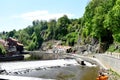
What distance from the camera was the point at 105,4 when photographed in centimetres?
8744

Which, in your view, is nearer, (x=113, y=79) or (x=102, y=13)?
(x=113, y=79)

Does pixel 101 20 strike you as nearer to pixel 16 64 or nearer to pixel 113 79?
pixel 16 64

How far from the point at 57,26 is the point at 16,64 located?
5208 inches

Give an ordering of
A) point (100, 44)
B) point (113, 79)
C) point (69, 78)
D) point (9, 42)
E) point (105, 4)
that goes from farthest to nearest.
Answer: point (9, 42) < point (100, 44) < point (105, 4) < point (69, 78) < point (113, 79)

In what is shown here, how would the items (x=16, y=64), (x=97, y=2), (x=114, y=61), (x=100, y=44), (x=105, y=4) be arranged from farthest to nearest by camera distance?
(x=97, y=2)
(x=100, y=44)
(x=105, y=4)
(x=16, y=64)
(x=114, y=61)

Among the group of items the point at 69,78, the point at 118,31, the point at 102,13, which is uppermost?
the point at 102,13

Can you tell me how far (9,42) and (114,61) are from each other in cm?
9476

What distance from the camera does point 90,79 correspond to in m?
37.4

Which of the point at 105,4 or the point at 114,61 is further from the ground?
the point at 105,4

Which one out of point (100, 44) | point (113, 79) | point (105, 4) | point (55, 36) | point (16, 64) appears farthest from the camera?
point (55, 36)

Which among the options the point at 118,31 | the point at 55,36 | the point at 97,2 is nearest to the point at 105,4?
the point at 97,2

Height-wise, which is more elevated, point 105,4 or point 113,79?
point 105,4

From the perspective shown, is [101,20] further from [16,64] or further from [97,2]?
[16,64]

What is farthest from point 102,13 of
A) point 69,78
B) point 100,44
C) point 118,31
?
point 69,78
